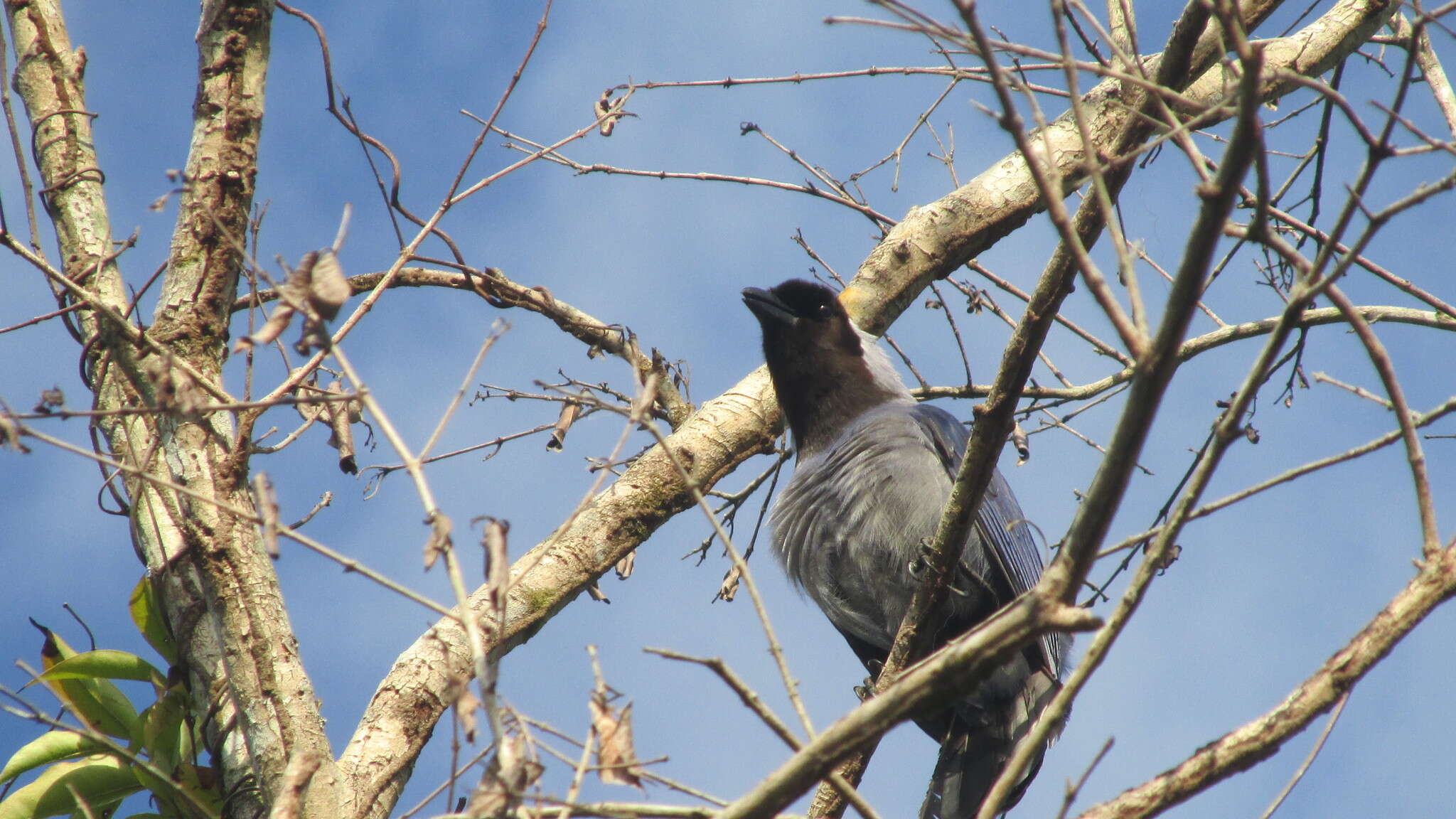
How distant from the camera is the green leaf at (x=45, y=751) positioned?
327 centimetres

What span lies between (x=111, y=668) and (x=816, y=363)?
314 centimetres

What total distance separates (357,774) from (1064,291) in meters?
2.43

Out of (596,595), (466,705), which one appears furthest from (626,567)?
(466,705)

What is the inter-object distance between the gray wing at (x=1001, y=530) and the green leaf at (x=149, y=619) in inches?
106

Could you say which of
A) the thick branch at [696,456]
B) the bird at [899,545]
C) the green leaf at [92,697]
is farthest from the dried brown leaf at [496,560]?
the bird at [899,545]

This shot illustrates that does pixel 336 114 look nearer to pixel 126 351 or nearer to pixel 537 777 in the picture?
pixel 126 351

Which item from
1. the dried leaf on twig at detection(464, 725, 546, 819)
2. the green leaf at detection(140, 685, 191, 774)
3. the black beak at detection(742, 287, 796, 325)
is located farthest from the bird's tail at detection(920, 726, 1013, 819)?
the dried leaf on twig at detection(464, 725, 546, 819)

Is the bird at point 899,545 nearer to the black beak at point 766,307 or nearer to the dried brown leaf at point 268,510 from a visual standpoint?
the black beak at point 766,307

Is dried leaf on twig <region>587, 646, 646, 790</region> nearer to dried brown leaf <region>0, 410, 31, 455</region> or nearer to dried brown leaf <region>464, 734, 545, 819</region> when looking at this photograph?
dried brown leaf <region>464, 734, 545, 819</region>

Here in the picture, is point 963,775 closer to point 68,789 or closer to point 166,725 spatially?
point 166,725

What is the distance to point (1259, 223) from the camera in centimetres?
161

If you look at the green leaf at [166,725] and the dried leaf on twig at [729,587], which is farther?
the dried leaf on twig at [729,587]

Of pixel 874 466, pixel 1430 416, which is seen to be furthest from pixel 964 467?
pixel 874 466

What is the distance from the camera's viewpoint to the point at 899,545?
4504mm
